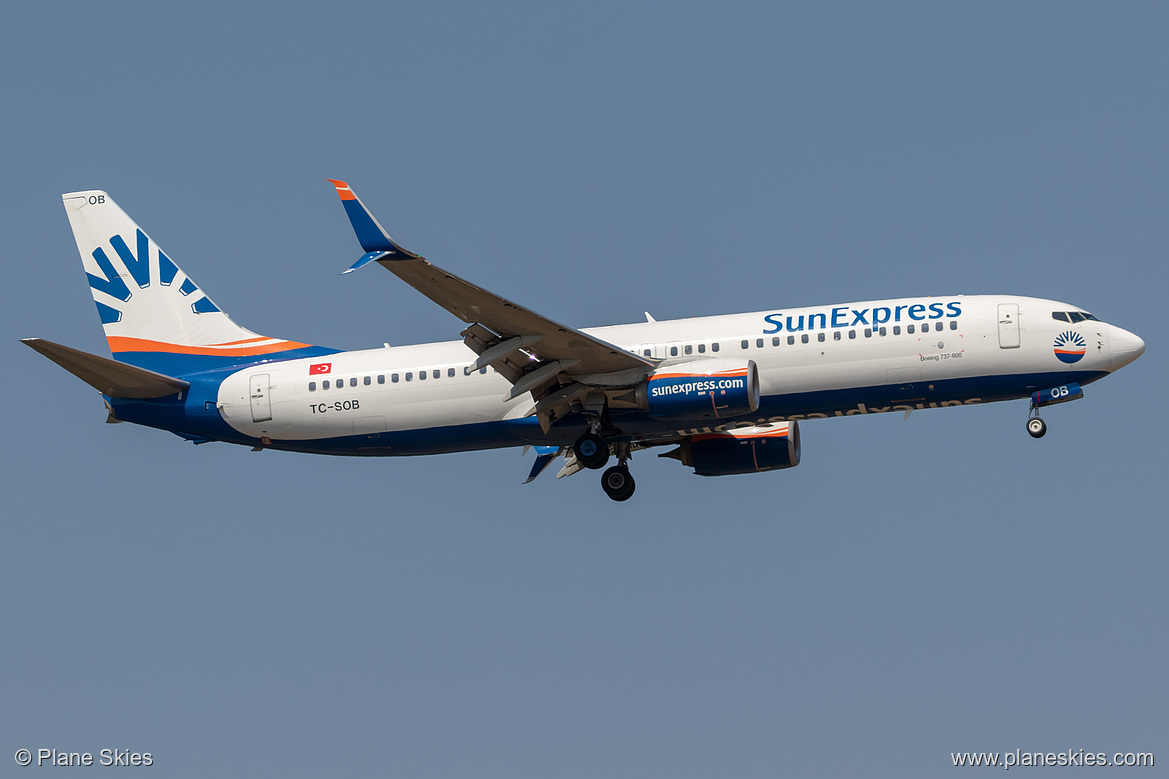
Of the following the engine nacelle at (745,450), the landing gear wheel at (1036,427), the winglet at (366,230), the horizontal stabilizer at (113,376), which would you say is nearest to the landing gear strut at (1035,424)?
the landing gear wheel at (1036,427)

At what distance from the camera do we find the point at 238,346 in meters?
42.2

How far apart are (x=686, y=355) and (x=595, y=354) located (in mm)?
2887

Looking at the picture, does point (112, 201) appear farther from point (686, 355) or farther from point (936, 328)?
point (936, 328)

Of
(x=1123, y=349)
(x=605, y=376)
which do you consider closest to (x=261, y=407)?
(x=605, y=376)

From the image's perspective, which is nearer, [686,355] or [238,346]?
[686,355]

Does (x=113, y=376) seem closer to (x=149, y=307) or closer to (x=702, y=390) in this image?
(x=149, y=307)

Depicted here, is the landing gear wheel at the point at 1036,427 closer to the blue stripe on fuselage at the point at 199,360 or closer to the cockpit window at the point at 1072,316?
the cockpit window at the point at 1072,316

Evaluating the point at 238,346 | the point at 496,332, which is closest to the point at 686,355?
the point at 496,332

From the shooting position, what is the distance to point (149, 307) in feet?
142

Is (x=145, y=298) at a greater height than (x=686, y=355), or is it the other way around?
(x=145, y=298)

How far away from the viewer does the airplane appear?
3709cm

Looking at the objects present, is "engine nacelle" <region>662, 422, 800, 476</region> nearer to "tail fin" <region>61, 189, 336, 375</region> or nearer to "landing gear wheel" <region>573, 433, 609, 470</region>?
"landing gear wheel" <region>573, 433, 609, 470</region>

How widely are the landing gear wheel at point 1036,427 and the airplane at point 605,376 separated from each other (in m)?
0.04

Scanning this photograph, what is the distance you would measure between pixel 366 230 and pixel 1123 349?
20.8m
